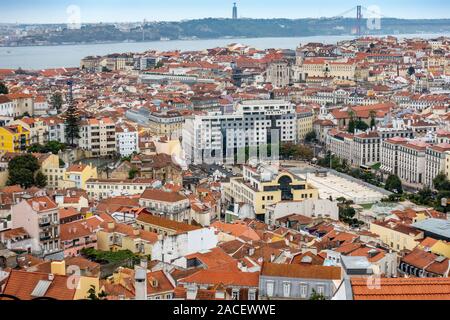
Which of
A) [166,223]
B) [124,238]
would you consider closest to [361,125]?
[166,223]

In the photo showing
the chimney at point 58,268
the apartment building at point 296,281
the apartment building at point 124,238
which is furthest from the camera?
the apartment building at point 124,238

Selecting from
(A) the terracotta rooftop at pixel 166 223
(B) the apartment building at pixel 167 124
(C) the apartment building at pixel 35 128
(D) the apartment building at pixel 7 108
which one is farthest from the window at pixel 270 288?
(B) the apartment building at pixel 167 124

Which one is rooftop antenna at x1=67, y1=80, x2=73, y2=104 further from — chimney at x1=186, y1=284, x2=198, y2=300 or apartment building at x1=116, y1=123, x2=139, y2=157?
chimney at x1=186, y1=284, x2=198, y2=300

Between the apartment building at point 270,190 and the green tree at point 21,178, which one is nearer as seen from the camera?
the apartment building at point 270,190

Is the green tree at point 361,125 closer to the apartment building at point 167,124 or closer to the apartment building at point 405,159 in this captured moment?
the apartment building at point 405,159

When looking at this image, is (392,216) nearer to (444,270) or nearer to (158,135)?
(444,270)

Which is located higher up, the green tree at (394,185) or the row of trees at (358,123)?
the row of trees at (358,123)

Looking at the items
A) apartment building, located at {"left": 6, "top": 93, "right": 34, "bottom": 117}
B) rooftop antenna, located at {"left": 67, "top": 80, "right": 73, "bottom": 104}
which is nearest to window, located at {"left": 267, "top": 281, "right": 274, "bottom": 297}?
apartment building, located at {"left": 6, "top": 93, "right": 34, "bottom": 117}
